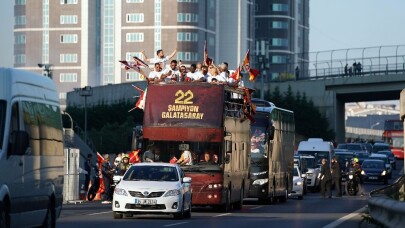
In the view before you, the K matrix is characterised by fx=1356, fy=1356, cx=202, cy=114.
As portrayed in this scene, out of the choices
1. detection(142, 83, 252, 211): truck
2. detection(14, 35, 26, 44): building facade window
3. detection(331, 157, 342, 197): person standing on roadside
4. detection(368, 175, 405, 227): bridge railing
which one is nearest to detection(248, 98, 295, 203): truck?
detection(142, 83, 252, 211): truck

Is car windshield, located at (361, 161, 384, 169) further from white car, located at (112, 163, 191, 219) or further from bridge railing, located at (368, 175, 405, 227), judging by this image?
white car, located at (112, 163, 191, 219)

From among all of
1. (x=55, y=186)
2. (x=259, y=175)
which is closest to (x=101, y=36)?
(x=259, y=175)

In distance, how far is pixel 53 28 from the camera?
7283 inches

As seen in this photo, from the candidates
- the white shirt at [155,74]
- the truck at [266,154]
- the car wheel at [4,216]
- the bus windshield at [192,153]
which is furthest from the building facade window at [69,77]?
the car wheel at [4,216]

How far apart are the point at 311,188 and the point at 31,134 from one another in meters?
46.2

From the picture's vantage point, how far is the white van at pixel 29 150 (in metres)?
18.2

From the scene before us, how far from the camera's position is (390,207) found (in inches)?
855

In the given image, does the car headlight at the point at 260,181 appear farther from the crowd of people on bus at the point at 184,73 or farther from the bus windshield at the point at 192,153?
the bus windshield at the point at 192,153

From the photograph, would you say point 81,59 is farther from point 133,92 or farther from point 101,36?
point 133,92

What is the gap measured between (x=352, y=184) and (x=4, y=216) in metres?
43.6

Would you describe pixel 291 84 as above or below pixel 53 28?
below

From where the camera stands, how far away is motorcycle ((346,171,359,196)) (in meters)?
60.3

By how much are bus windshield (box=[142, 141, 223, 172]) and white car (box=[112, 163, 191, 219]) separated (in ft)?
13.9

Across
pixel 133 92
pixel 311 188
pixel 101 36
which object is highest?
pixel 101 36
